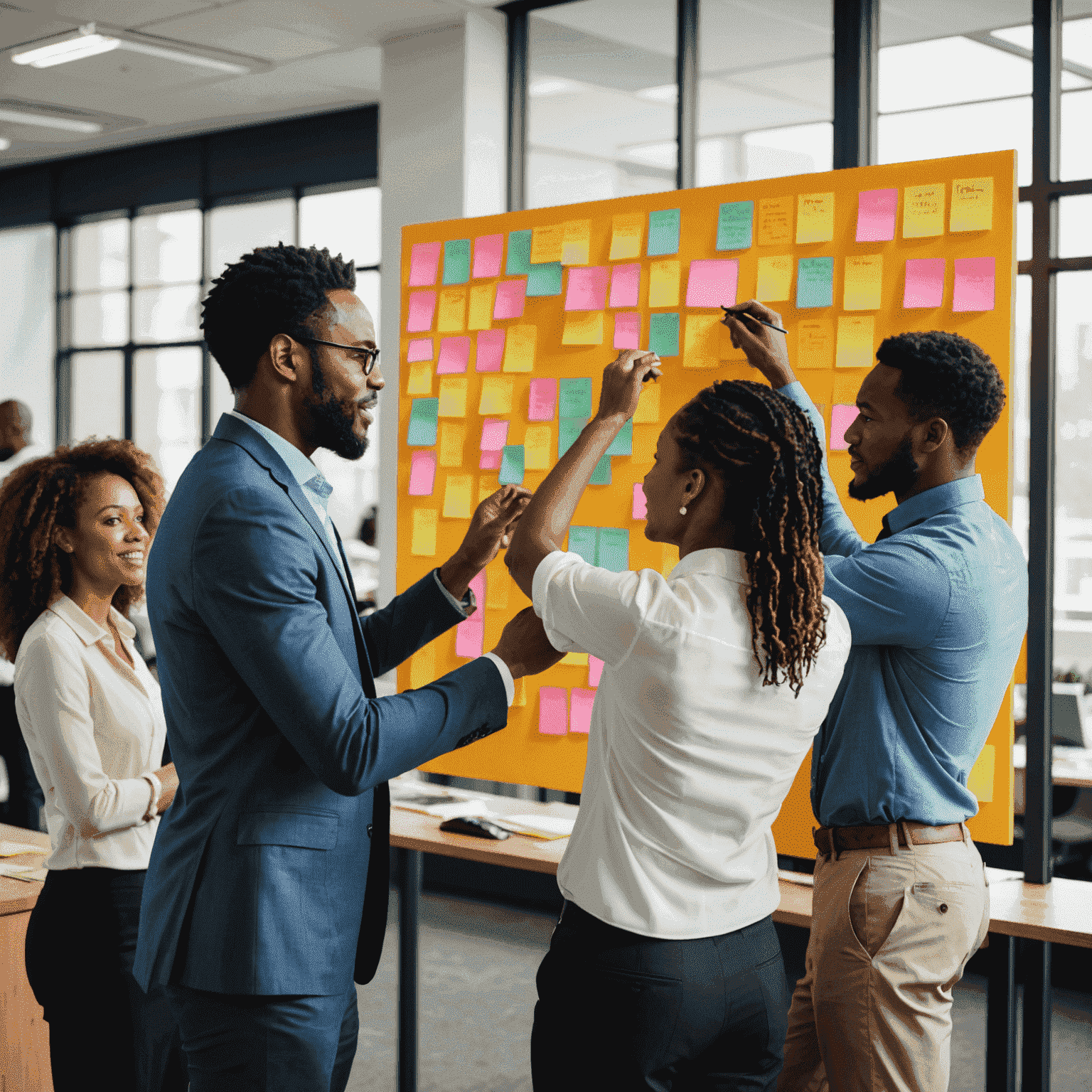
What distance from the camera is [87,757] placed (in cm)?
211

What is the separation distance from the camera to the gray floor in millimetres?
3574

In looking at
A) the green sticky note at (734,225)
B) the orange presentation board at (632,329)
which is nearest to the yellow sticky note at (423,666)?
the orange presentation board at (632,329)

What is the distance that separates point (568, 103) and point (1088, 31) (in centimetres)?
197

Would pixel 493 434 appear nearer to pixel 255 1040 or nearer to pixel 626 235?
pixel 626 235

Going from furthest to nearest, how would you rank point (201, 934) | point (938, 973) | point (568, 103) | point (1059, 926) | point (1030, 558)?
point (568, 103) < point (1030, 558) < point (1059, 926) < point (938, 973) < point (201, 934)

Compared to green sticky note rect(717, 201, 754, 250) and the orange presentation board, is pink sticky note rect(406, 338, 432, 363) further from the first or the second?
green sticky note rect(717, 201, 754, 250)

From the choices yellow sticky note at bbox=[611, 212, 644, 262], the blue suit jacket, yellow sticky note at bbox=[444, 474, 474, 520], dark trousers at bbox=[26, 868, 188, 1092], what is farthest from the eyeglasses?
yellow sticky note at bbox=[444, 474, 474, 520]

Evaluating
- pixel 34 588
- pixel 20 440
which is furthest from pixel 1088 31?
pixel 20 440

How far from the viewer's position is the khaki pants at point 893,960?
1.87 metres

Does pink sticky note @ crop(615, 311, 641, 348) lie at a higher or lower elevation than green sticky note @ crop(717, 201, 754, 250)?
lower

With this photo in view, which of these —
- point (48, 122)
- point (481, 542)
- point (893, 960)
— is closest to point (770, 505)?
point (481, 542)

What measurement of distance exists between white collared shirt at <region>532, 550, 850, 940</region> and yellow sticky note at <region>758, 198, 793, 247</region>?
5.30 feet

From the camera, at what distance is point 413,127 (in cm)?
494

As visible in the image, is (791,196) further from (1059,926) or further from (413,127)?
(413,127)
